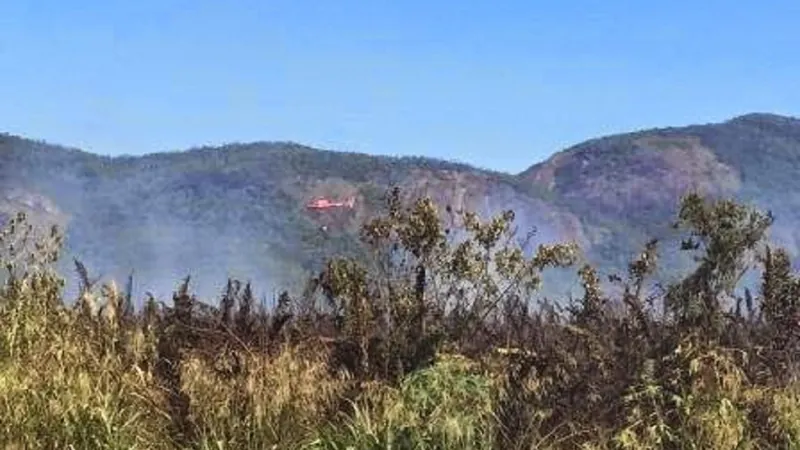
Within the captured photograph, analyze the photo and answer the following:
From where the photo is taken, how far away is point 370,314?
1027 cm

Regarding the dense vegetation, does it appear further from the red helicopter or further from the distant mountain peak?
the distant mountain peak

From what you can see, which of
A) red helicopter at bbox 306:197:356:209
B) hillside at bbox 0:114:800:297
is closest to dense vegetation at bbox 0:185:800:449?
red helicopter at bbox 306:197:356:209

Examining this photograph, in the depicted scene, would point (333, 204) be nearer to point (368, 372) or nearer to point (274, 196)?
point (274, 196)

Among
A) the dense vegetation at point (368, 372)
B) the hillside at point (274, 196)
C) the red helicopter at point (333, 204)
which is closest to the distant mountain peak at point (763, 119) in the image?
the hillside at point (274, 196)

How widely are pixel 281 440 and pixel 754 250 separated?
8.65 metres

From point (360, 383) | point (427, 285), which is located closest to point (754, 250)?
point (427, 285)

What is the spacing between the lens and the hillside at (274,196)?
7331cm

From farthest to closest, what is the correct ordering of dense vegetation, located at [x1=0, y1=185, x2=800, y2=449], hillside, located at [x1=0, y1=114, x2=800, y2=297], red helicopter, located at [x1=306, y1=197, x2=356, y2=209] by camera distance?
hillside, located at [x1=0, y1=114, x2=800, y2=297] → red helicopter, located at [x1=306, y1=197, x2=356, y2=209] → dense vegetation, located at [x1=0, y1=185, x2=800, y2=449]

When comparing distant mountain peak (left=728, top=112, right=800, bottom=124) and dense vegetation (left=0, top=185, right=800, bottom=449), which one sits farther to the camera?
distant mountain peak (left=728, top=112, right=800, bottom=124)

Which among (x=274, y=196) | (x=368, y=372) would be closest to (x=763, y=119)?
(x=274, y=196)

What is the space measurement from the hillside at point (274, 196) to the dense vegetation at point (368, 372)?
4655 centimetres

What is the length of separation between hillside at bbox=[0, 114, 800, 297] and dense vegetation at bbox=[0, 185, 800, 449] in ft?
153

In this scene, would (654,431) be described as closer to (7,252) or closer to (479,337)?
(479,337)

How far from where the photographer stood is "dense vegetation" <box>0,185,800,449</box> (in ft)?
26.8
